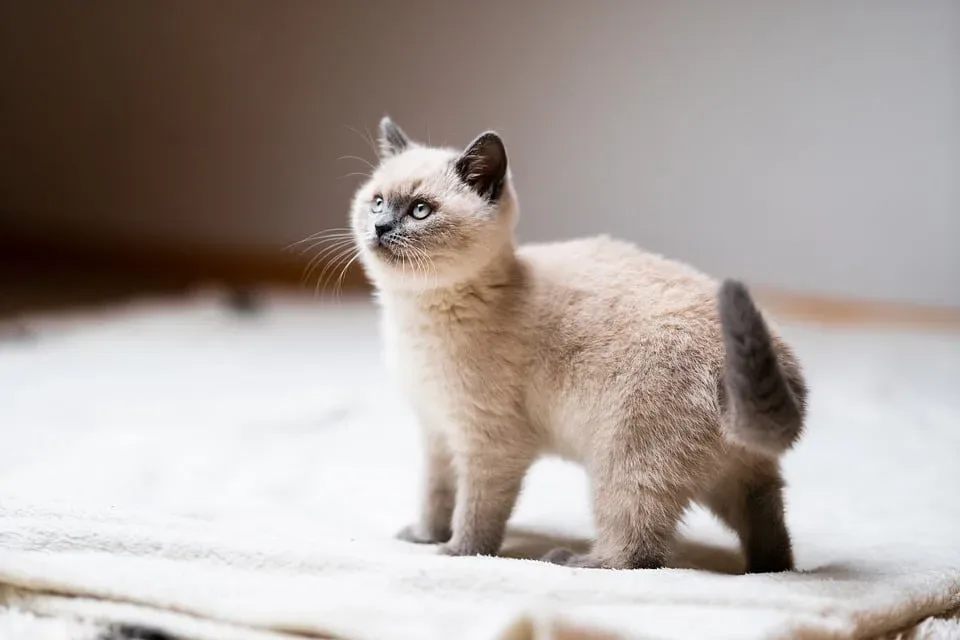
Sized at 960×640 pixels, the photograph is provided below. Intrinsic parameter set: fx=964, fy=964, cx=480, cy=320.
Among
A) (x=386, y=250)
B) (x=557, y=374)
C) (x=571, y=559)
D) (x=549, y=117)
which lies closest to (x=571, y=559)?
(x=571, y=559)

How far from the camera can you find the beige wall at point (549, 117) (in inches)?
121

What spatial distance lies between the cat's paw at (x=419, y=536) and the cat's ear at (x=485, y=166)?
489mm

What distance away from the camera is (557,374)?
1261mm

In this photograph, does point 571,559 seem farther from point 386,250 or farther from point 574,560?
point 386,250

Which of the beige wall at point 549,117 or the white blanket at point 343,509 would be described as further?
the beige wall at point 549,117

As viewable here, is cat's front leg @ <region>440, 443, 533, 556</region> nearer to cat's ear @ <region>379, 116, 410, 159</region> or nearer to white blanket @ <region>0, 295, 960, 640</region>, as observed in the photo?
white blanket @ <region>0, 295, 960, 640</region>

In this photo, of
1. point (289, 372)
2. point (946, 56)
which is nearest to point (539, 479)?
point (289, 372)

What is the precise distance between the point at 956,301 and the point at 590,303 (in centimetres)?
229

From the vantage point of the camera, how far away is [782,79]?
10.3 feet

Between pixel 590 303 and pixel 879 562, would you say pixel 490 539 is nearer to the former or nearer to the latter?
pixel 590 303

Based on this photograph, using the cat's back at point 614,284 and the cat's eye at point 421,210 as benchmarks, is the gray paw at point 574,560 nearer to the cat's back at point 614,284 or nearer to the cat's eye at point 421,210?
the cat's back at point 614,284

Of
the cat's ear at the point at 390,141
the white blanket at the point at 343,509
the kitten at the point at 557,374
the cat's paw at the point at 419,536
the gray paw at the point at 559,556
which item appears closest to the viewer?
the white blanket at the point at 343,509

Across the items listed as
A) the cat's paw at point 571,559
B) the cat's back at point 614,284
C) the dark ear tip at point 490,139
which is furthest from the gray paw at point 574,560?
the dark ear tip at point 490,139

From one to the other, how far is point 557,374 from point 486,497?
0.19 m
